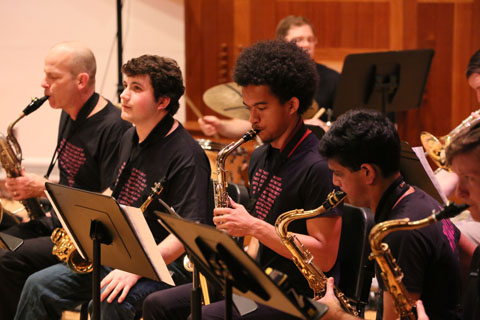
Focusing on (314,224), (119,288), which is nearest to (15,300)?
(119,288)

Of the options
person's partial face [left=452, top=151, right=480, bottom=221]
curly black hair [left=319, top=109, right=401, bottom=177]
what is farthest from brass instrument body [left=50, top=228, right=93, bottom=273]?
person's partial face [left=452, top=151, right=480, bottom=221]

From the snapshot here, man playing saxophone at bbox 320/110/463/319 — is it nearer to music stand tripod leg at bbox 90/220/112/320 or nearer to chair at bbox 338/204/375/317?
chair at bbox 338/204/375/317

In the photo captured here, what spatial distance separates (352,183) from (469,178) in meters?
0.42

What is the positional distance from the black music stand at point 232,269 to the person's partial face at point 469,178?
0.56m

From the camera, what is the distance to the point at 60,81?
4.06m

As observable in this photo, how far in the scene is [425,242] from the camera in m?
2.22

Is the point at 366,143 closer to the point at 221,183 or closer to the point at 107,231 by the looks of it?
the point at 221,183

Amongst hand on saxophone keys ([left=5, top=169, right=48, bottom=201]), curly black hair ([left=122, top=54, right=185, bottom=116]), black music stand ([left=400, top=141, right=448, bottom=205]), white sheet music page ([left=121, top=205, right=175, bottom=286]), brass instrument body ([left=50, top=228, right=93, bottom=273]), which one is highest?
curly black hair ([left=122, top=54, right=185, bottom=116])

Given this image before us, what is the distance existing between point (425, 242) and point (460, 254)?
0.44 metres

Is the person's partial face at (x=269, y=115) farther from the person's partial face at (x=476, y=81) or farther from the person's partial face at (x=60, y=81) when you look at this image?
the person's partial face at (x=476, y=81)

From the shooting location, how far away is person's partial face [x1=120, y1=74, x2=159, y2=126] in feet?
11.2

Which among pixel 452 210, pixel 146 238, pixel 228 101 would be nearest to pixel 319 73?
pixel 228 101

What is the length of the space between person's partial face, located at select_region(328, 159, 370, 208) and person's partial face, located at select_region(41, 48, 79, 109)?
2.17 meters

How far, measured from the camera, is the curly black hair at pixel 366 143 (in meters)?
2.33
